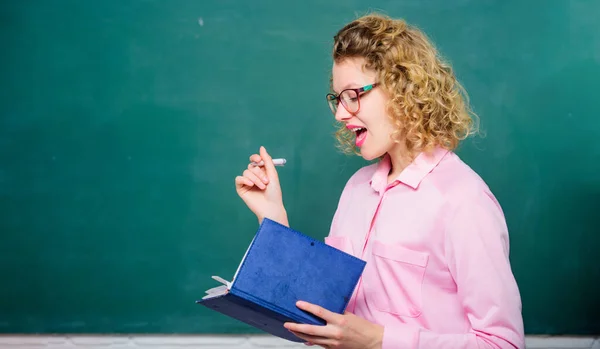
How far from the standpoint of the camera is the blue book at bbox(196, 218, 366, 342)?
102 cm

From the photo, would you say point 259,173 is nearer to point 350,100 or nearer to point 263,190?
point 263,190

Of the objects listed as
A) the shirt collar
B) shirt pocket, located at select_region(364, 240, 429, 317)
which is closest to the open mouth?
the shirt collar

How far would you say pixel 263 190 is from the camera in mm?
1403

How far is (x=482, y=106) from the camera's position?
1987 mm

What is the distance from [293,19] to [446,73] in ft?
2.53

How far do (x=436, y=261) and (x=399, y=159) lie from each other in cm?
25

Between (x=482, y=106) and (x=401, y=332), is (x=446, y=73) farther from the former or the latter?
(x=482, y=106)

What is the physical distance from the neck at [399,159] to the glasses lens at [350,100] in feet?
0.46

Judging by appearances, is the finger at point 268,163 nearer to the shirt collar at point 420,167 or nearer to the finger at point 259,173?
the finger at point 259,173

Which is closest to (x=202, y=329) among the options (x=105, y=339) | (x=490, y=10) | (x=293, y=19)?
(x=105, y=339)

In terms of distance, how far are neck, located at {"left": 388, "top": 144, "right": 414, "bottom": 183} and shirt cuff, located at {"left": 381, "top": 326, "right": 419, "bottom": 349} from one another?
36 centimetres

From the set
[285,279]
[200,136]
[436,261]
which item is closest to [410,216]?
[436,261]

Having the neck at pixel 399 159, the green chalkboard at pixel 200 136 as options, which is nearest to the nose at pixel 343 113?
the neck at pixel 399 159

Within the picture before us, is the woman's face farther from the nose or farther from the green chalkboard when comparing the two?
the green chalkboard
